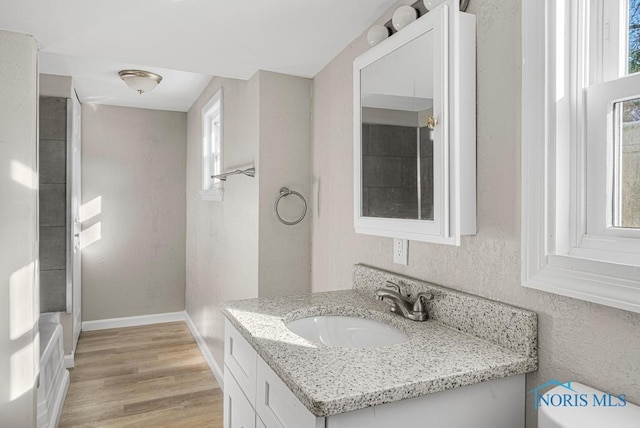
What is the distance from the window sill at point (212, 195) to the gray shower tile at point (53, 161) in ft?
3.29

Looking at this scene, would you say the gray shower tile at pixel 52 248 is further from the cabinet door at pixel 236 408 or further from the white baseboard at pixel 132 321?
the cabinet door at pixel 236 408

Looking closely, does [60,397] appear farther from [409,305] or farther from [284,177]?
[409,305]

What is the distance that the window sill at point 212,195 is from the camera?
302 centimetres

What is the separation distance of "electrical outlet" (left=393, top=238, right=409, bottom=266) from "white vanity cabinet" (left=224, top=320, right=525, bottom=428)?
564 millimetres

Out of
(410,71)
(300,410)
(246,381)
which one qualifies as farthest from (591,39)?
(246,381)

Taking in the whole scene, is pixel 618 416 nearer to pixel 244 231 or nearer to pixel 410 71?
pixel 410 71

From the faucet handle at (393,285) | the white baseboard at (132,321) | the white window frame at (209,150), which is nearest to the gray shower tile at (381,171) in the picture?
the faucet handle at (393,285)

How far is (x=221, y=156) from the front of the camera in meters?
3.02

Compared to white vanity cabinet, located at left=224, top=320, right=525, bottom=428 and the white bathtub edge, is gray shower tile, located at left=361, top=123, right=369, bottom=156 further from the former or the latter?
the white bathtub edge

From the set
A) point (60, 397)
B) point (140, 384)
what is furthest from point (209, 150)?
point (60, 397)

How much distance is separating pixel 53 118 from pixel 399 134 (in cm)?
280

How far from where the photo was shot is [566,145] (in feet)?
3.22

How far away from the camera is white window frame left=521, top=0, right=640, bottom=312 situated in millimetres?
927

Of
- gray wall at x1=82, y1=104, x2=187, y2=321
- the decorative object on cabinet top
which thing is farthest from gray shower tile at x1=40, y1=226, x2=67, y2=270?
the decorative object on cabinet top
